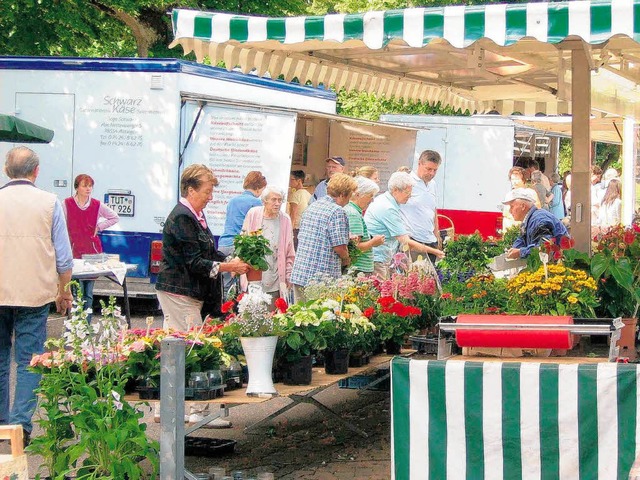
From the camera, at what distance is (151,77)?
13.2 meters

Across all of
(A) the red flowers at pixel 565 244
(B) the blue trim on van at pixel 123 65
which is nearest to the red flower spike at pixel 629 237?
(A) the red flowers at pixel 565 244

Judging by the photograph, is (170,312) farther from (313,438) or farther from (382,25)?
(382,25)

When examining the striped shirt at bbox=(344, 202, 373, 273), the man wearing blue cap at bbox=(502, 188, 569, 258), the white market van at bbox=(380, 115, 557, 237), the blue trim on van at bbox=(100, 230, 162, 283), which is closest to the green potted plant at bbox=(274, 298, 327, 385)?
the man wearing blue cap at bbox=(502, 188, 569, 258)

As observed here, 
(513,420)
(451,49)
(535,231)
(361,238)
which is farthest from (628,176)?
(513,420)

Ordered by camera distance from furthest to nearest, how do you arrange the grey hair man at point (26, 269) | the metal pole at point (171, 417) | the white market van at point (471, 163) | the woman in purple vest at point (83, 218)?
the white market van at point (471, 163) < the woman in purple vest at point (83, 218) < the grey hair man at point (26, 269) < the metal pole at point (171, 417)

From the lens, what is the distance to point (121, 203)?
13.5m

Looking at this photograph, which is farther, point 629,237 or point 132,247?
point 132,247

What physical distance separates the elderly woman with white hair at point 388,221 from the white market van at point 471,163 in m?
9.73

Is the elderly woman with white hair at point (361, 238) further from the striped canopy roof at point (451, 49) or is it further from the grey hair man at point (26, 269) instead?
the grey hair man at point (26, 269)

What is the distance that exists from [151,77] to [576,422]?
9.11 metres

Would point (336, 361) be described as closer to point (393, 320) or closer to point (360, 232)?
point (393, 320)

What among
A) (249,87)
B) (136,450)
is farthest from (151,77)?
(136,450)

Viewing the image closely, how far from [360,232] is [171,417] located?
194 inches

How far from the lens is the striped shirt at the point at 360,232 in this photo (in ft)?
33.1
